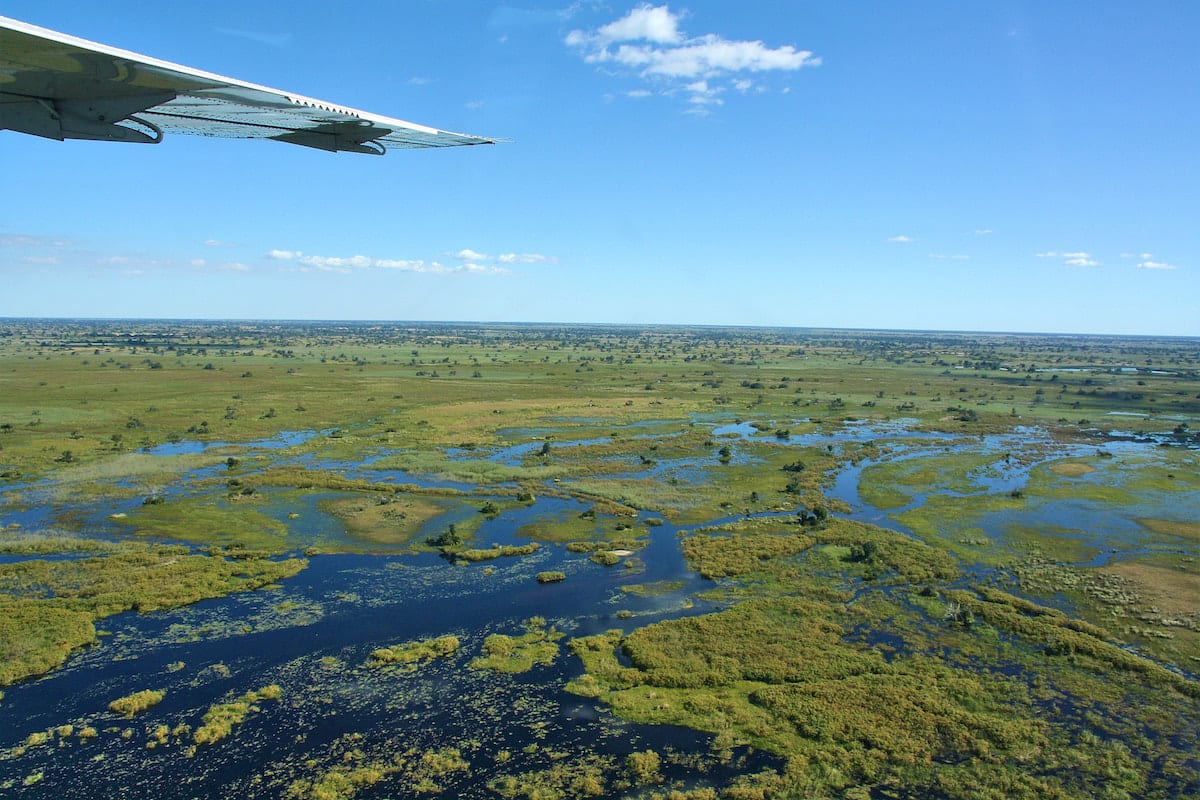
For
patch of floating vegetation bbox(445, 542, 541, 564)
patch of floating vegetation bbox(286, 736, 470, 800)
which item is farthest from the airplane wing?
patch of floating vegetation bbox(445, 542, 541, 564)

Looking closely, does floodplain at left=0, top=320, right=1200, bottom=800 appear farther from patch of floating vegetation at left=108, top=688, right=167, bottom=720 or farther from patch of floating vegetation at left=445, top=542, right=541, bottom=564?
patch of floating vegetation at left=445, top=542, right=541, bottom=564

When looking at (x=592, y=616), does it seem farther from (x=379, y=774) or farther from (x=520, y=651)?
(x=379, y=774)

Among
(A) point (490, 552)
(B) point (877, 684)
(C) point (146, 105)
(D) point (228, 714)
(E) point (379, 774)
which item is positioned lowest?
(E) point (379, 774)

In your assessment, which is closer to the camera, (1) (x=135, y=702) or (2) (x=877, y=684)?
(1) (x=135, y=702)

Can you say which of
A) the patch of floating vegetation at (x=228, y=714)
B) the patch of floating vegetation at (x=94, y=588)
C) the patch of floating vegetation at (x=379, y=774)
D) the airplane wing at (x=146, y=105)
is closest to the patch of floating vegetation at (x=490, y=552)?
the patch of floating vegetation at (x=94, y=588)

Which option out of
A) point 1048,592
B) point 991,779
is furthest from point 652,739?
point 1048,592

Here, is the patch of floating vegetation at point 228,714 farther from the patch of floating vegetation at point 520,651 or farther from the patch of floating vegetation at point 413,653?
the patch of floating vegetation at point 520,651

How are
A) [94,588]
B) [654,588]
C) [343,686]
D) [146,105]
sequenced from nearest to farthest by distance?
[146,105] < [343,686] < [94,588] < [654,588]

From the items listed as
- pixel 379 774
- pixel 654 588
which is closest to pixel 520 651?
pixel 379 774
